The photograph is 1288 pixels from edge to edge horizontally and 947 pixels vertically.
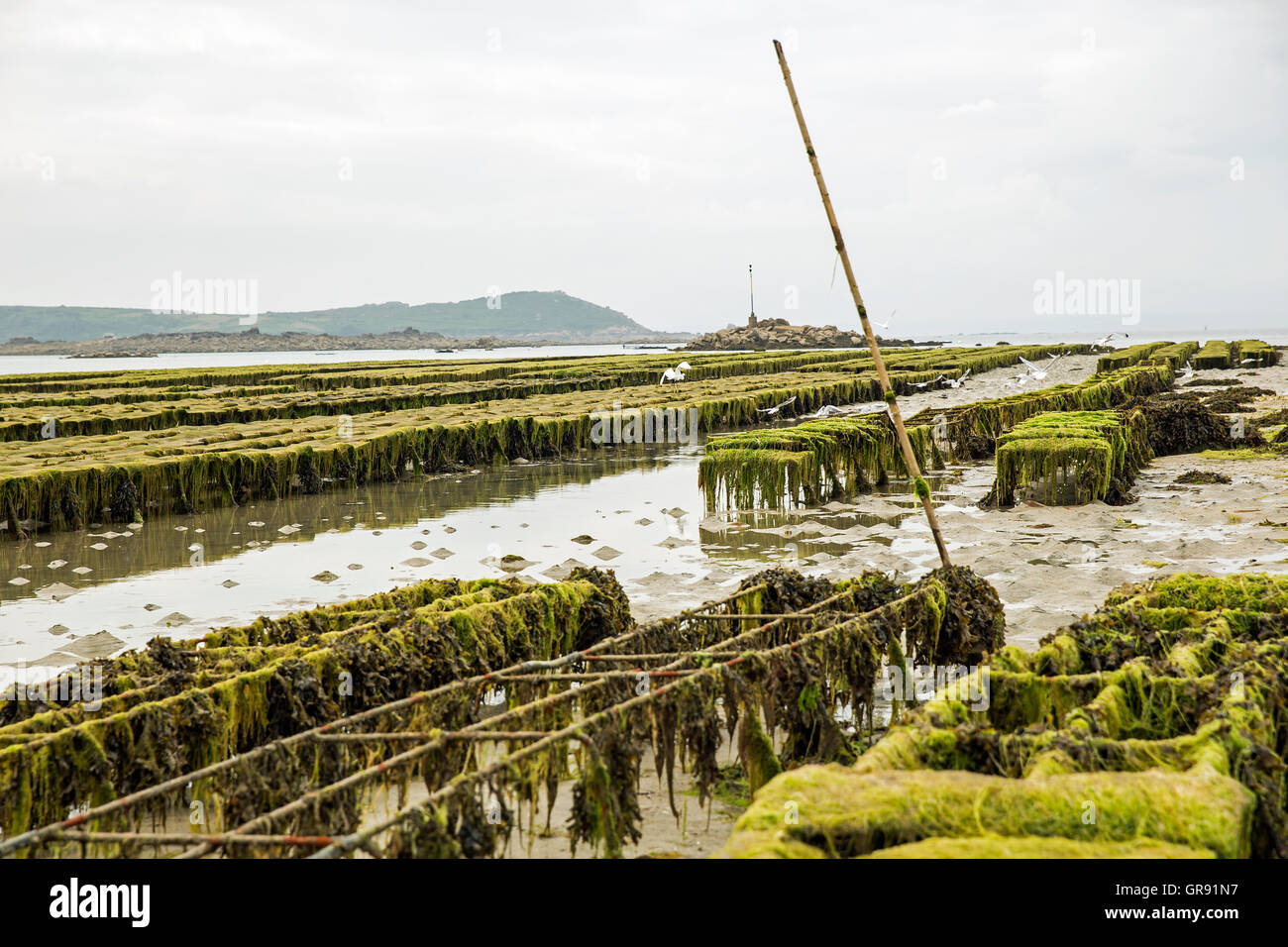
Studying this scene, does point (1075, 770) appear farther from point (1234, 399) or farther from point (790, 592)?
point (1234, 399)

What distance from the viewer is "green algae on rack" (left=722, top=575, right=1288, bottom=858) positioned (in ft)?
13.5

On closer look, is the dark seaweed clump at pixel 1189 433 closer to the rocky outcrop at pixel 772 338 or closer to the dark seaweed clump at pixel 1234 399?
the dark seaweed clump at pixel 1234 399

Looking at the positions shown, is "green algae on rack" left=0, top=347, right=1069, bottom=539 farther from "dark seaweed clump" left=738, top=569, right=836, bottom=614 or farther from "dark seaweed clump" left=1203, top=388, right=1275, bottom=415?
"dark seaweed clump" left=738, top=569, right=836, bottom=614

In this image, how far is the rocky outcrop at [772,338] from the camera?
128750 mm

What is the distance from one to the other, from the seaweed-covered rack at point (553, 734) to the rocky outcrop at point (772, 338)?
11510cm

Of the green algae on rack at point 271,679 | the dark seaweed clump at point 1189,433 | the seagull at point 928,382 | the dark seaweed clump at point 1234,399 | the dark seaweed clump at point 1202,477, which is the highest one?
the seagull at point 928,382

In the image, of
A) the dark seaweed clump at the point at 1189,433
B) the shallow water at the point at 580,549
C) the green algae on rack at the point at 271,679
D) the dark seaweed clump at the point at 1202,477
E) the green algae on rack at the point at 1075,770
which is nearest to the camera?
the green algae on rack at the point at 1075,770

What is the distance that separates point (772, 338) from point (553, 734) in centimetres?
12941

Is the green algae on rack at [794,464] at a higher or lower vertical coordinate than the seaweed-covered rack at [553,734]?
higher

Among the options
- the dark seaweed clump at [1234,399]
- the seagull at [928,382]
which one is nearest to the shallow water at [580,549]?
the dark seaweed clump at [1234,399]

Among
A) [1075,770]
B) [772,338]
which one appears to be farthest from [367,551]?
[772,338]

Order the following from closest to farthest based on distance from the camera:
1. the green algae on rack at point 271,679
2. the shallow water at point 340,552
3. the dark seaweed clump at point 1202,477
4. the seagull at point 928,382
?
the green algae on rack at point 271,679
the shallow water at point 340,552
the dark seaweed clump at point 1202,477
the seagull at point 928,382
